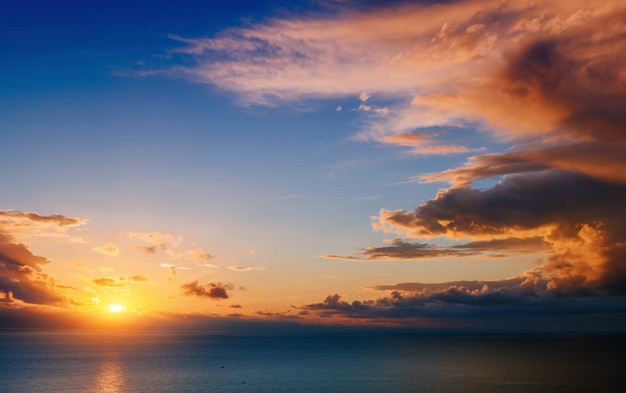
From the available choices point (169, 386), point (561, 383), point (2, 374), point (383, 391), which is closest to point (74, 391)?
point (169, 386)

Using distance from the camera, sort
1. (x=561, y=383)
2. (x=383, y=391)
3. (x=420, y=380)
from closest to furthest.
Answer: (x=383, y=391), (x=561, y=383), (x=420, y=380)

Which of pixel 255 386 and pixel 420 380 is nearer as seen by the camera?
pixel 255 386

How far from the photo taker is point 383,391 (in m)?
151

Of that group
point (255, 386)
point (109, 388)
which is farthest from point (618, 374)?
point (109, 388)

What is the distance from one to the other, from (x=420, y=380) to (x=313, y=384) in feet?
126

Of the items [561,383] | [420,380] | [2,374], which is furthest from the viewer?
[2,374]

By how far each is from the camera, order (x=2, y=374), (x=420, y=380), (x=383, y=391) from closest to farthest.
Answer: (x=383, y=391) → (x=420, y=380) → (x=2, y=374)

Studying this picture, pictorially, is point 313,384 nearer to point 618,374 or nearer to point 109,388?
point 109,388

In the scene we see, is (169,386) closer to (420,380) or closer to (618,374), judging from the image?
(420,380)

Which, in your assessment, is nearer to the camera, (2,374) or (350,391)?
(350,391)

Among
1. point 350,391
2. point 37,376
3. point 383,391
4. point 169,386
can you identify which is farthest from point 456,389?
point 37,376

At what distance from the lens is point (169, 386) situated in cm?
16300

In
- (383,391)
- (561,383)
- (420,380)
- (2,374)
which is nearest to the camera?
(383,391)

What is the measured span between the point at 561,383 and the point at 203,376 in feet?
409
